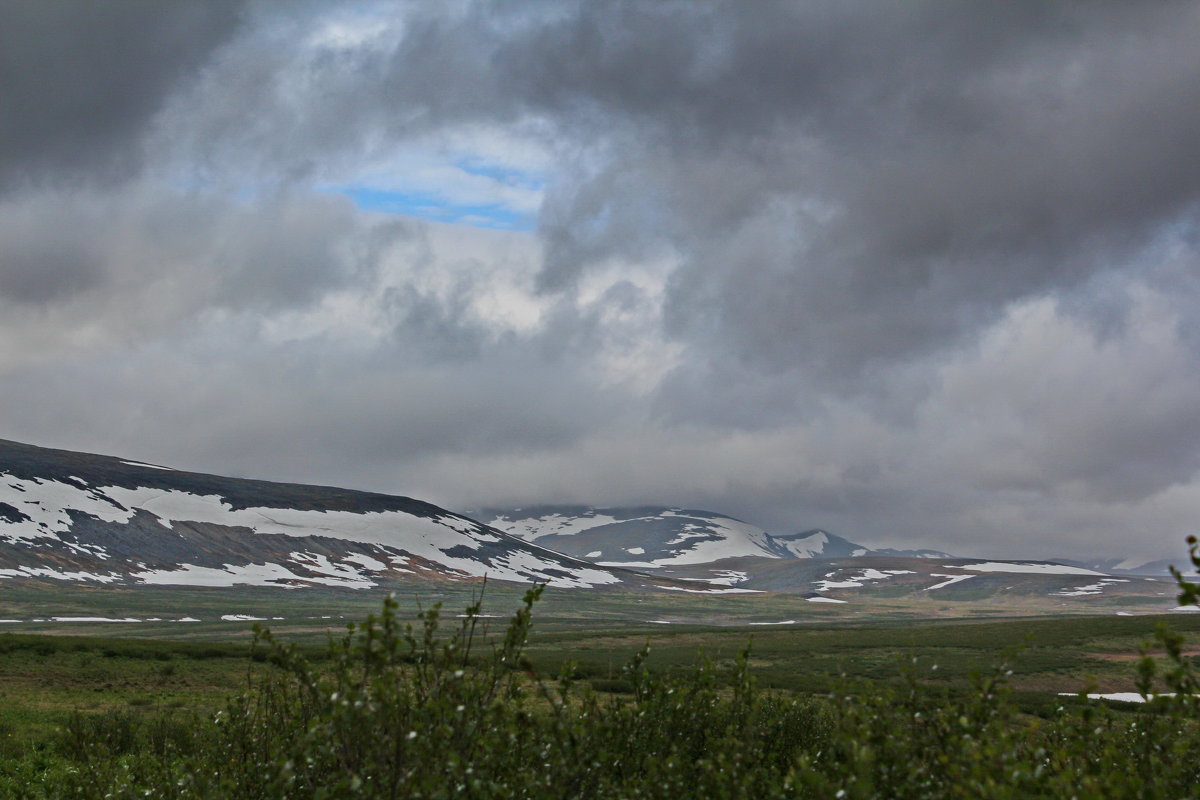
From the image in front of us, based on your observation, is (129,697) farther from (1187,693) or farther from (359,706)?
(1187,693)

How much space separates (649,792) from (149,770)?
7891 mm

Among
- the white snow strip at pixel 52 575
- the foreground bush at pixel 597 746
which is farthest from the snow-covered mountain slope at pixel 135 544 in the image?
the foreground bush at pixel 597 746

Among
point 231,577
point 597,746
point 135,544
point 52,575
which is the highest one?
point 597,746

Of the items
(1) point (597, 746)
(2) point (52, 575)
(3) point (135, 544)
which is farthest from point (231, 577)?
(1) point (597, 746)

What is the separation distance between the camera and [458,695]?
23.7 ft

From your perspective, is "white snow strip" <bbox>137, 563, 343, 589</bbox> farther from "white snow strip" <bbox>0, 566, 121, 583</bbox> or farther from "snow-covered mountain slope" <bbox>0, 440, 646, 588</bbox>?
"white snow strip" <bbox>0, 566, 121, 583</bbox>

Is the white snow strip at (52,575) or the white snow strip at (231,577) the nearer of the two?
the white snow strip at (52,575)

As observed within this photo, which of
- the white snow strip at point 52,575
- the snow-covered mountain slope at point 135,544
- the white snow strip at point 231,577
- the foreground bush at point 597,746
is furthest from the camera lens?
the white snow strip at point 231,577

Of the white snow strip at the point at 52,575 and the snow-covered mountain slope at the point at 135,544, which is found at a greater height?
the snow-covered mountain slope at the point at 135,544

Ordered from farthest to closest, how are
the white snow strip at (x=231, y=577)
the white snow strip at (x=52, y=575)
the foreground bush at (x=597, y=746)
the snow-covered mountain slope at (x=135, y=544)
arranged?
the white snow strip at (x=231, y=577) → the snow-covered mountain slope at (x=135, y=544) → the white snow strip at (x=52, y=575) → the foreground bush at (x=597, y=746)

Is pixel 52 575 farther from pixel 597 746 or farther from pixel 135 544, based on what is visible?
pixel 597 746

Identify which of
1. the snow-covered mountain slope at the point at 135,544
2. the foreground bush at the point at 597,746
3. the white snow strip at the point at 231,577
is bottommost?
the white snow strip at the point at 231,577

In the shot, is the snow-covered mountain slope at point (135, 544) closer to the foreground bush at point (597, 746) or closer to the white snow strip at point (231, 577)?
the white snow strip at point (231, 577)

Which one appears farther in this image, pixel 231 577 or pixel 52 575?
pixel 231 577
